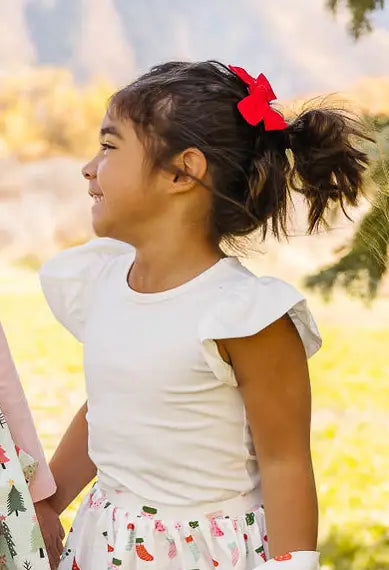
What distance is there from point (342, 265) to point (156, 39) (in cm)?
217

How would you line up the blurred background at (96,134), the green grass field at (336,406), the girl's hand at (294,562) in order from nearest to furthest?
the girl's hand at (294,562) < the green grass field at (336,406) < the blurred background at (96,134)

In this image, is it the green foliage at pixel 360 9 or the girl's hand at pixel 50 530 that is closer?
the girl's hand at pixel 50 530

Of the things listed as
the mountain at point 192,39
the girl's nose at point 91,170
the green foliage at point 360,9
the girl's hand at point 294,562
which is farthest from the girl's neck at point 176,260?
the mountain at point 192,39

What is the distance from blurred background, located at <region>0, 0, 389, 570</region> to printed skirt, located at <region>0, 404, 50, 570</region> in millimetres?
2295

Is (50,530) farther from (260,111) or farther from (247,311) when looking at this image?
(260,111)

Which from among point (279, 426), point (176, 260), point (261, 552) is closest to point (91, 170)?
point (176, 260)

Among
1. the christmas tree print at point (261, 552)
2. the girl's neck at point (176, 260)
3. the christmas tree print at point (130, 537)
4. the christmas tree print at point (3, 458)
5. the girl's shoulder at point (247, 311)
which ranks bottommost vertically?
the christmas tree print at point (261, 552)

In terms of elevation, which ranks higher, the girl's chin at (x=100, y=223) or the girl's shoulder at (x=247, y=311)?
the girl's chin at (x=100, y=223)

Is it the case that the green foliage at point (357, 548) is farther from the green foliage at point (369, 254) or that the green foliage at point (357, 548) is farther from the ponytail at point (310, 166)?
the ponytail at point (310, 166)

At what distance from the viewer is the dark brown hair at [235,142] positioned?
1.15m

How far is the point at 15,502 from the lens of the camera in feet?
3.72

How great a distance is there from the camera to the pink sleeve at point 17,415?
1210 mm

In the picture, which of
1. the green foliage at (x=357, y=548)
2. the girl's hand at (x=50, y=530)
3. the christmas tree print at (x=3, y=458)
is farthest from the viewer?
the green foliage at (x=357, y=548)

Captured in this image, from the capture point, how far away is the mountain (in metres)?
3.97
